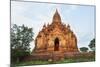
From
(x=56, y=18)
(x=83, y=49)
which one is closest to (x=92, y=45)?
(x=83, y=49)

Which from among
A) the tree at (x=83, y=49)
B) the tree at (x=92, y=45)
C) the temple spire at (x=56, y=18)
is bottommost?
the tree at (x=83, y=49)

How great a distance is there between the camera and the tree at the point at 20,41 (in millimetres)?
2686

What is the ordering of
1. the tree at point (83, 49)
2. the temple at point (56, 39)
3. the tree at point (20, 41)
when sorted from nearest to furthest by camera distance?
1. the tree at point (20, 41)
2. the temple at point (56, 39)
3. the tree at point (83, 49)

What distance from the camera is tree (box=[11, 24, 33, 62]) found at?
2.69 meters

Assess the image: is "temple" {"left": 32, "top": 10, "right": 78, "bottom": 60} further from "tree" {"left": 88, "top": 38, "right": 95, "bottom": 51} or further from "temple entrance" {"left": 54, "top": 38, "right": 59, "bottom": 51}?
"tree" {"left": 88, "top": 38, "right": 95, "bottom": 51}

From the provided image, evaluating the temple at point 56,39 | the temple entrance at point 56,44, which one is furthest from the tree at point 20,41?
the temple entrance at point 56,44

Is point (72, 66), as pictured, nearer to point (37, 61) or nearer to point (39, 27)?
point (37, 61)

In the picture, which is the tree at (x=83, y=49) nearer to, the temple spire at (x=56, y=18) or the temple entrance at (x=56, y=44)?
the temple entrance at (x=56, y=44)

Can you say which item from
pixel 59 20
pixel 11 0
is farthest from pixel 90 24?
pixel 11 0

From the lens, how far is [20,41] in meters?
2.74

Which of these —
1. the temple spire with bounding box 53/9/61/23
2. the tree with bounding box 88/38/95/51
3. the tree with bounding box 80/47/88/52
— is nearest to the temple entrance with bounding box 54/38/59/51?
the temple spire with bounding box 53/9/61/23

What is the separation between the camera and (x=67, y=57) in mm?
2975

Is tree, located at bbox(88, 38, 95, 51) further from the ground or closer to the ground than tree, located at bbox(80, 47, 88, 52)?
further from the ground

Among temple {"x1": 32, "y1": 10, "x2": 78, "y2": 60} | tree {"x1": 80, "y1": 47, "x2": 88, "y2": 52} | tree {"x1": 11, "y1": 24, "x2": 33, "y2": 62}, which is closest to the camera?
tree {"x1": 11, "y1": 24, "x2": 33, "y2": 62}
